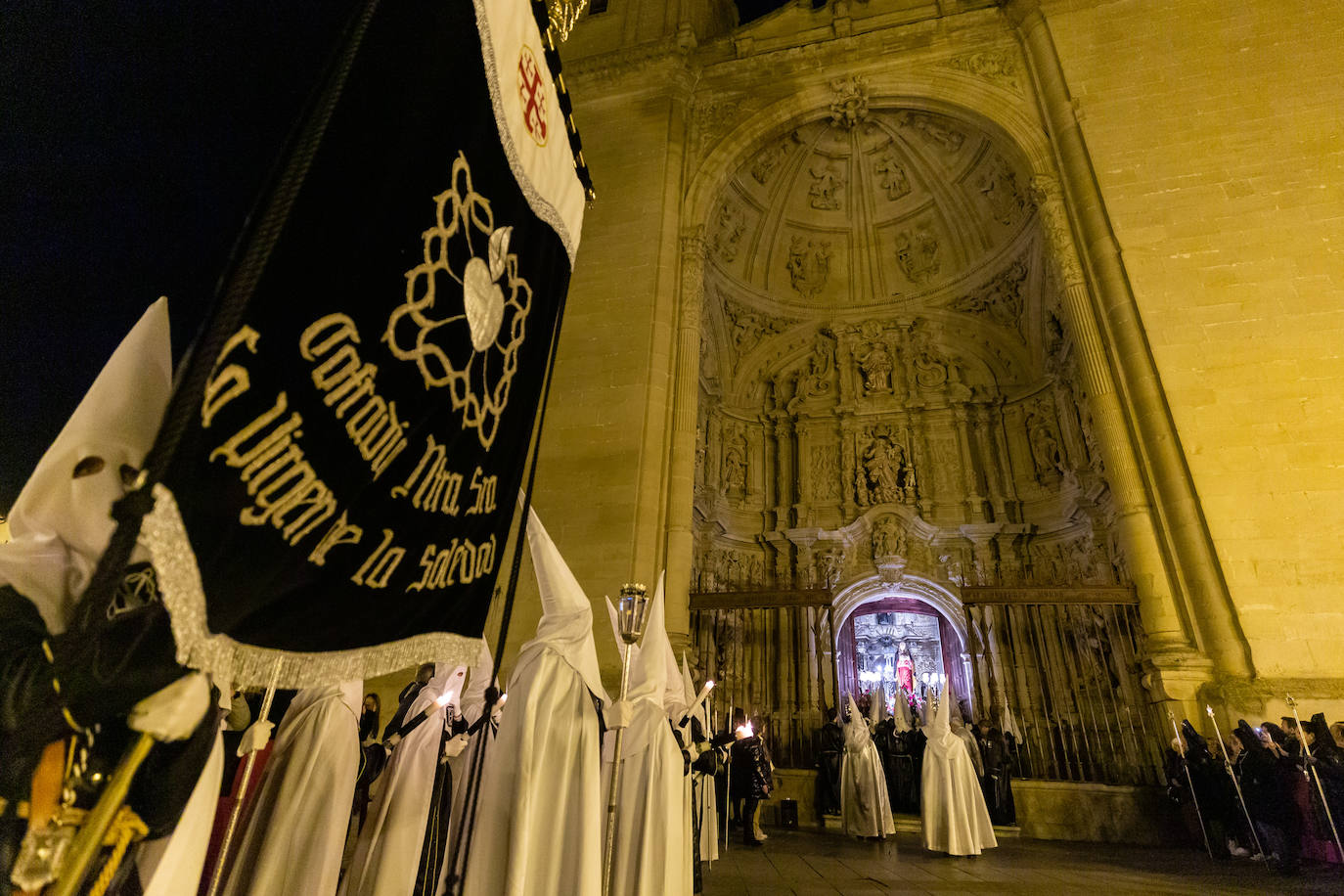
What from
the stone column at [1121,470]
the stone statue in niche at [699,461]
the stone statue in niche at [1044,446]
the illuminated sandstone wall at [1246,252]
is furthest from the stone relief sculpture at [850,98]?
the stone statue in niche at [1044,446]

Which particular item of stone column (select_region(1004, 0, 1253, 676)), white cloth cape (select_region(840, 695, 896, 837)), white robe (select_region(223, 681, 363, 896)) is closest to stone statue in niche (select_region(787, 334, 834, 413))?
stone column (select_region(1004, 0, 1253, 676))

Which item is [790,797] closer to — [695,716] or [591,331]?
[695,716]

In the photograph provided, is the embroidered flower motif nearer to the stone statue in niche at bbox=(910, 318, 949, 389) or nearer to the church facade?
the church facade

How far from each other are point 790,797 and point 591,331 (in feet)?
23.1

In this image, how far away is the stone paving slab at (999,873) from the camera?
4289mm

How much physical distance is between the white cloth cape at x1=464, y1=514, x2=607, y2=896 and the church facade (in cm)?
426

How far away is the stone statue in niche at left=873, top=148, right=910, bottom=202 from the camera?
488 inches

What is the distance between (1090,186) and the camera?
8.33m

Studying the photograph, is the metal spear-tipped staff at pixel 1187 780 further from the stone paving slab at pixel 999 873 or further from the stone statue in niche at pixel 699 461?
the stone statue in niche at pixel 699 461

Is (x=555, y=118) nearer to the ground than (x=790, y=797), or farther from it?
farther from it

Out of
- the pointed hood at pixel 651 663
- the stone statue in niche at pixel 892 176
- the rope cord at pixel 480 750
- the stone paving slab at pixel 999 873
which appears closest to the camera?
the rope cord at pixel 480 750

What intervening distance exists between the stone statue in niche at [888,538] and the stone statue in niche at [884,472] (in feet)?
1.37

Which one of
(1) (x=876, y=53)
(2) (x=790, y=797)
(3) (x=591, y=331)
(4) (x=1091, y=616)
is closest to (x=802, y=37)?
Answer: (1) (x=876, y=53)

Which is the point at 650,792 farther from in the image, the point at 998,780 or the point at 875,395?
the point at 875,395
